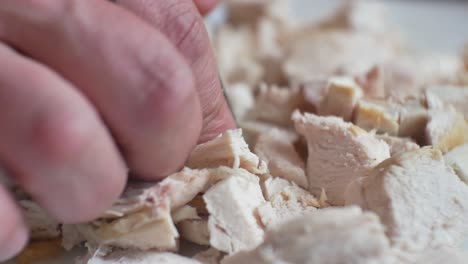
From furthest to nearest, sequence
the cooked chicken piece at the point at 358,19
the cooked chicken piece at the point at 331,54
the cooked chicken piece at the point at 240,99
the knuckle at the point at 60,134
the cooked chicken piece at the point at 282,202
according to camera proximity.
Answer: the cooked chicken piece at the point at 358,19 → the cooked chicken piece at the point at 331,54 → the cooked chicken piece at the point at 240,99 → the cooked chicken piece at the point at 282,202 → the knuckle at the point at 60,134

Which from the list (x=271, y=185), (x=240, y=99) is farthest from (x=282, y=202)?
(x=240, y=99)

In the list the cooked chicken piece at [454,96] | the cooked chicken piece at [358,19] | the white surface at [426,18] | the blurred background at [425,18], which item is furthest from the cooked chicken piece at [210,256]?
the white surface at [426,18]

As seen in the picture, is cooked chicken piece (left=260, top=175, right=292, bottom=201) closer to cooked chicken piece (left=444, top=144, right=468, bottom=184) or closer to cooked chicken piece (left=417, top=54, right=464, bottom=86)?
cooked chicken piece (left=444, top=144, right=468, bottom=184)

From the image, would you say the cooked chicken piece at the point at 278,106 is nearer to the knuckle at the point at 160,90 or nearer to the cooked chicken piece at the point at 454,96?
the cooked chicken piece at the point at 454,96

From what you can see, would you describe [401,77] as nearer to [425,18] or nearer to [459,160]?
[459,160]

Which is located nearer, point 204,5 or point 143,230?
point 143,230

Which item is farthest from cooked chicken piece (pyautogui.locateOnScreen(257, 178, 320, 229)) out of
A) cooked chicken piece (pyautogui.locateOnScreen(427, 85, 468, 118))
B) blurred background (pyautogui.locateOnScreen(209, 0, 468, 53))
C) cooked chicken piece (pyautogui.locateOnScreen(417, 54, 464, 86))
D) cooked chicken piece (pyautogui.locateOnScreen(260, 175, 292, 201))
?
blurred background (pyautogui.locateOnScreen(209, 0, 468, 53))
